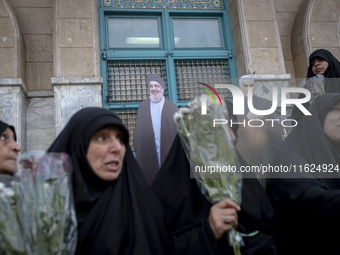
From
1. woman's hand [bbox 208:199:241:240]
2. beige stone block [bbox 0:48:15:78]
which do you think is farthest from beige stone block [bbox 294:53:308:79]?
woman's hand [bbox 208:199:241:240]

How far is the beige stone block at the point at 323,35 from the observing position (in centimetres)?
637

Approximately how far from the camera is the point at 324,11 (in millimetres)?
6484

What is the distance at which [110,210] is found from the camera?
1747mm

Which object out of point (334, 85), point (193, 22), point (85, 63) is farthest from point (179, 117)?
point (193, 22)

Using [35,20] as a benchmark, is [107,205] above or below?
below

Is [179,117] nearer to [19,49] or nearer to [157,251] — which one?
[157,251]

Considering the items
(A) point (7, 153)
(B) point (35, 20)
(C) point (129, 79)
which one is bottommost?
(A) point (7, 153)

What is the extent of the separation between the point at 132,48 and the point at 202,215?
4708 mm

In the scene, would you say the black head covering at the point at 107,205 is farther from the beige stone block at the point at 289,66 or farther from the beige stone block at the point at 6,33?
the beige stone block at the point at 289,66

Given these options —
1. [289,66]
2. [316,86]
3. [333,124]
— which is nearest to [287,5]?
[289,66]

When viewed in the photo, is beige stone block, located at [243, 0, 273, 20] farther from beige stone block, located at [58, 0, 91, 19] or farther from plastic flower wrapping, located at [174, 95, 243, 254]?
plastic flower wrapping, located at [174, 95, 243, 254]

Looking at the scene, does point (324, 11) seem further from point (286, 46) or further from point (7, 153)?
point (7, 153)

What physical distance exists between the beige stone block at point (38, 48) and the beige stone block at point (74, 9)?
2.58 feet

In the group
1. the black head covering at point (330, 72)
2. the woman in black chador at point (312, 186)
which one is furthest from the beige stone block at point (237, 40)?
the woman in black chador at point (312, 186)
